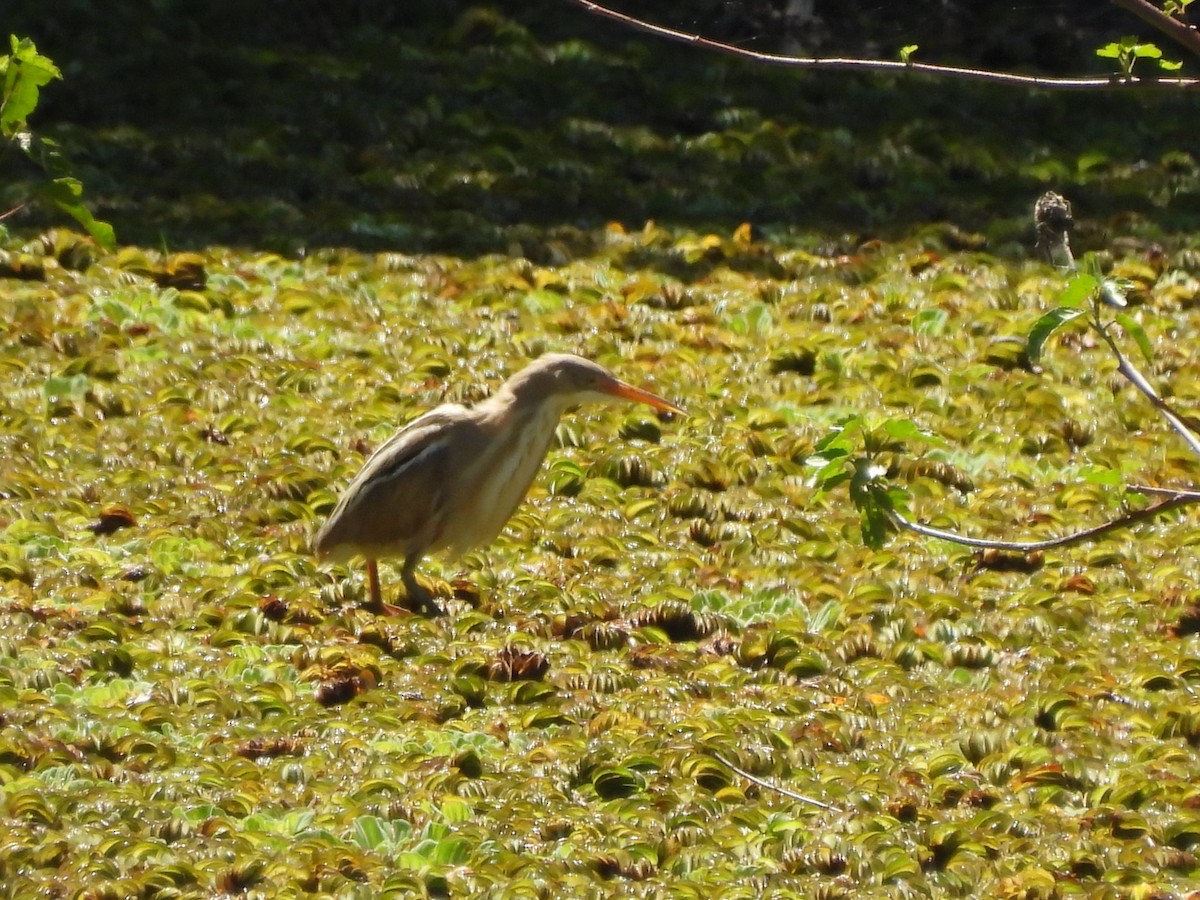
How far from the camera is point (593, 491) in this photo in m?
8.24

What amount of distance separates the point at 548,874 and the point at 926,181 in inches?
305

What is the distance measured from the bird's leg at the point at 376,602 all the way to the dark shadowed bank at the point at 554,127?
160 inches

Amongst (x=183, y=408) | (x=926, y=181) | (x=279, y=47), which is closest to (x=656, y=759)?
(x=183, y=408)

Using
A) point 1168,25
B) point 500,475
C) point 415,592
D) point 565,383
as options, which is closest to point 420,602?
point 415,592

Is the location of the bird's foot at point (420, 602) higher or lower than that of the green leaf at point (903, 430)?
lower

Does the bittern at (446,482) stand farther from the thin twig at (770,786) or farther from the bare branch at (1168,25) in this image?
the bare branch at (1168,25)

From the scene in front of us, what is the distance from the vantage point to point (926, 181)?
39.8ft

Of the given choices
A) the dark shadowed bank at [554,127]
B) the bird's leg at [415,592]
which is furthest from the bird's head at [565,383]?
the dark shadowed bank at [554,127]

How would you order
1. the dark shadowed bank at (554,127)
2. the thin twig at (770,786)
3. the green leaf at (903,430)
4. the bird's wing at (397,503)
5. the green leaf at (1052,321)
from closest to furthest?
the green leaf at (1052,321)
the green leaf at (903,430)
the thin twig at (770,786)
the bird's wing at (397,503)
the dark shadowed bank at (554,127)

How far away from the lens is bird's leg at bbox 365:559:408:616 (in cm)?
705

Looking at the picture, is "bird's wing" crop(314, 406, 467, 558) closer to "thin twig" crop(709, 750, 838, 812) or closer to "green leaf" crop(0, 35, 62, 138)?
"thin twig" crop(709, 750, 838, 812)

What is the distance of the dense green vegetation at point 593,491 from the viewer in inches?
218

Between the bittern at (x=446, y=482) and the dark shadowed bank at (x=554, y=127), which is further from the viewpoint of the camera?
the dark shadowed bank at (x=554, y=127)

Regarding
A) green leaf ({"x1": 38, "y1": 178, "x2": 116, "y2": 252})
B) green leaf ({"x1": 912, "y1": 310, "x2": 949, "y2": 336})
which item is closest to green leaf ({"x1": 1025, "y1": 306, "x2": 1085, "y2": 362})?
green leaf ({"x1": 38, "y1": 178, "x2": 116, "y2": 252})
